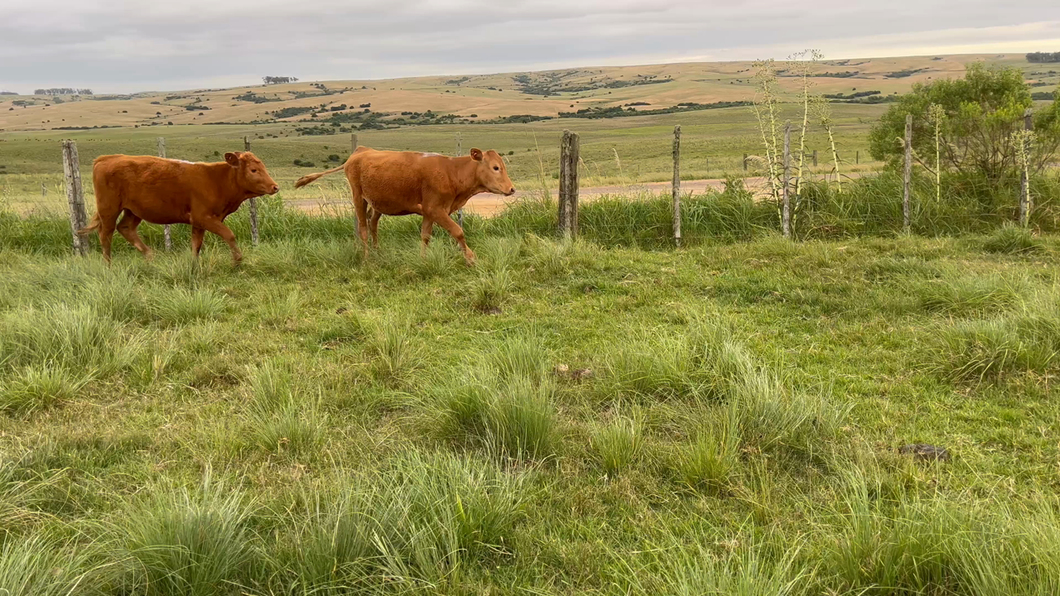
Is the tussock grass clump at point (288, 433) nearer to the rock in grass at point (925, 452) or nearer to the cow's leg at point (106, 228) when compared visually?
the rock in grass at point (925, 452)

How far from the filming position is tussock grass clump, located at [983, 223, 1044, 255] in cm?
870

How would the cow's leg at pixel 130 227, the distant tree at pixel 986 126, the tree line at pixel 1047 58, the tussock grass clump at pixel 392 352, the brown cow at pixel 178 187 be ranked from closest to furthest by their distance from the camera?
Result: the tussock grass clump at pixel 392 352 → the brown cow at pixel 178 187 → the cow's leg at pixel 130 227 → the distant tree at pixel 986 126 → the tree line at pixel 1047 58

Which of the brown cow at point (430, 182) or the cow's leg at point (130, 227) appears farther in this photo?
the cow's leg at point (130, 227)

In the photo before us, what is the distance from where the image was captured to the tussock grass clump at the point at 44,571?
7.49ft

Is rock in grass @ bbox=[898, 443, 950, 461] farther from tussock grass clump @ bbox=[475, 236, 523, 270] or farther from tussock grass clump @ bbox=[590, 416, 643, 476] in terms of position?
tussock grass clump @ bbox=[475, 236, 523, 270]

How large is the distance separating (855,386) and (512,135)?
8227 cm

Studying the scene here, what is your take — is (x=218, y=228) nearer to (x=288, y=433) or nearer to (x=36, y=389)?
(x=36, y=389)

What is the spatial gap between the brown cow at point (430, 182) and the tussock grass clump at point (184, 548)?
228 inches

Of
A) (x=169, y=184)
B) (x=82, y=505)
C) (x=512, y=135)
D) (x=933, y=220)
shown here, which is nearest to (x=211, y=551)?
(x=82, y=505)

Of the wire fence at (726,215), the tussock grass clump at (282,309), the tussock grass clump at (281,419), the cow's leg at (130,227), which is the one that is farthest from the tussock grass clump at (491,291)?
the cow's leg at (130,227)

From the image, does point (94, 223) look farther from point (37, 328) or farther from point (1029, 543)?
point (1029, 543)

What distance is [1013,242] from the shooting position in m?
8.78

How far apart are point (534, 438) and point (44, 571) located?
215 cm

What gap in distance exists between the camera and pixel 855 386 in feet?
15.1
